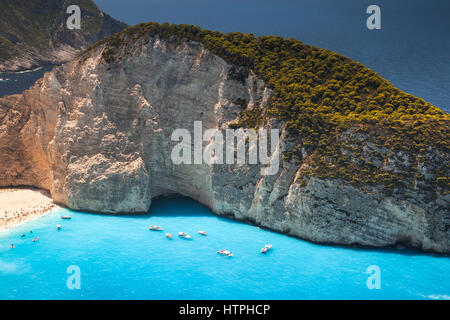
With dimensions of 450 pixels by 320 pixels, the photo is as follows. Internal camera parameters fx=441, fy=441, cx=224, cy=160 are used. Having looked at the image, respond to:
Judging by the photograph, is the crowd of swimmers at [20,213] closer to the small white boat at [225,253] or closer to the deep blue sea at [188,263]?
the deep blue sea at [188,263]

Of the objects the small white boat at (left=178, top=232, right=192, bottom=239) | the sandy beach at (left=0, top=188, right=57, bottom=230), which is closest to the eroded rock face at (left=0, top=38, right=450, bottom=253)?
the sandy beach at (left=0, top=188, right=57, bottom=230)

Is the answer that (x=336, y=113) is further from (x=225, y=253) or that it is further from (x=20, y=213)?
(x=20, y=213)

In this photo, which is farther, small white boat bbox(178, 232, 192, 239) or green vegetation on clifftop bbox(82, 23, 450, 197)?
small white boat bbox(178, 232, 192, 239)

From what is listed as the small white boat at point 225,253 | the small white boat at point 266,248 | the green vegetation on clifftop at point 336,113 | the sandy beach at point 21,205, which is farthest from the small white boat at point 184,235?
the sandy beach at point 21,205

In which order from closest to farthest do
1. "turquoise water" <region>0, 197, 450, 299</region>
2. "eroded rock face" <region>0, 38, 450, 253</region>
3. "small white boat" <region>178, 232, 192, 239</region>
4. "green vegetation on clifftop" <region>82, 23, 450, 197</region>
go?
1. "turquoise water" <region>0, 197, 450, 299</region>
2. "green vegetation on clifftop" <region>82, 23, 450, 197</region>
3. "small white boat" <region>178, 232, 192, 239</region>
4. "eroded rock face" <region>0, 38, 450, 253</region>

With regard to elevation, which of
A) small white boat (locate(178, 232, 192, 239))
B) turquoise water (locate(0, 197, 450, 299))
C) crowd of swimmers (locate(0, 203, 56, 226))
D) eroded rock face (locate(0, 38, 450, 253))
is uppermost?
eroded rock face (locate(0, 38, 450, 253))

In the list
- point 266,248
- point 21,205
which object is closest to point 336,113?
point 266,248

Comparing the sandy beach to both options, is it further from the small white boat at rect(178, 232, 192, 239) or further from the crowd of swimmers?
the small white boat at rect(178, 232, 192, 239)
